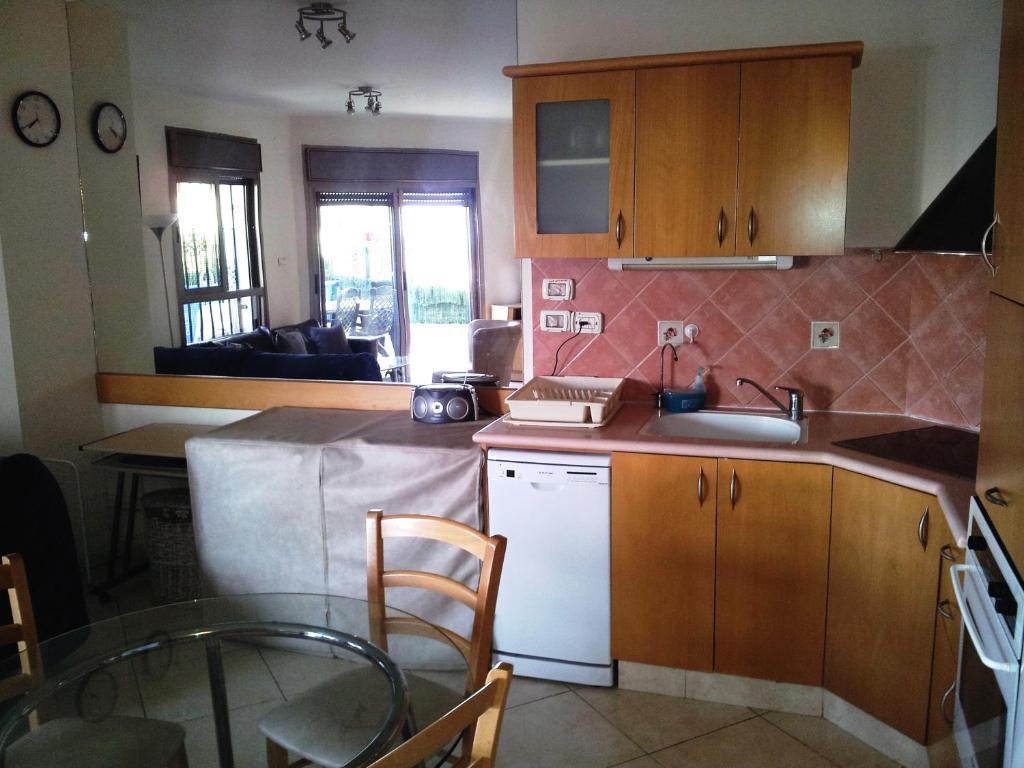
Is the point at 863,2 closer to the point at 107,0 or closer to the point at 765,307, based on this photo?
the point at 765,307

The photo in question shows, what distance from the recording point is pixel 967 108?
2580 millimetres

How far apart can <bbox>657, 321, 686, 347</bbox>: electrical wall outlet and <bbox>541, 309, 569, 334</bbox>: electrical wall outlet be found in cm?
35

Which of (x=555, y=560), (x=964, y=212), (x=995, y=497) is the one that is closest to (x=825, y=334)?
(x=964, y=212)

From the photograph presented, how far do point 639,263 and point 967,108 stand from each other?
114cm

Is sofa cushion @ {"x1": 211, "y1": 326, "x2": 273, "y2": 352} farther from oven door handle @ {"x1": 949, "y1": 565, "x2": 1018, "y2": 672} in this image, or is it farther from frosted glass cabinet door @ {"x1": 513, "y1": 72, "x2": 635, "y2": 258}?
oven door handle @ {"x1": 949, "y1": 565, "x2": 1018, "y2": 672}

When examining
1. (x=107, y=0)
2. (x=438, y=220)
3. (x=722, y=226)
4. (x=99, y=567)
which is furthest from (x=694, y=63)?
(x=99, y=567)

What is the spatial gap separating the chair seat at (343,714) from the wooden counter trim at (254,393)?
159 centimetres

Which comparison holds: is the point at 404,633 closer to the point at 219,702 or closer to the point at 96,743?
the point at 219,702

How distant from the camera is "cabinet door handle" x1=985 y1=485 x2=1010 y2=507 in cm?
129

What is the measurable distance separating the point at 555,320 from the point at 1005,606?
6.87ft

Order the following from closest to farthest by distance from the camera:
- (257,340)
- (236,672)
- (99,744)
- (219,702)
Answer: (99,744)
(219,702)
(236,672)
(257,340)

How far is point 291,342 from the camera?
355cm

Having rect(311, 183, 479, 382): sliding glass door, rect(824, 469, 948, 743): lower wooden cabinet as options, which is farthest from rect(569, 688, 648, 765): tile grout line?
rect(311, 183, 479, 382): sliding glass door

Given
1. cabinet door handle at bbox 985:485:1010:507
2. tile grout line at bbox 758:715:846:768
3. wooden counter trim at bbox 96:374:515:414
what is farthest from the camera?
wooden counter trim at bbox 96:374:515:414
